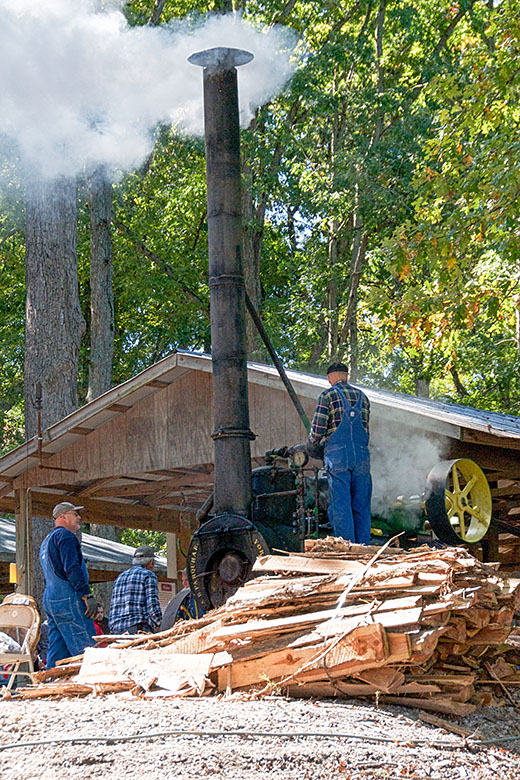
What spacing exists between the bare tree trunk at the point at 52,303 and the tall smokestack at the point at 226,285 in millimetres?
7528

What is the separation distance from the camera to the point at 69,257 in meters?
17.0

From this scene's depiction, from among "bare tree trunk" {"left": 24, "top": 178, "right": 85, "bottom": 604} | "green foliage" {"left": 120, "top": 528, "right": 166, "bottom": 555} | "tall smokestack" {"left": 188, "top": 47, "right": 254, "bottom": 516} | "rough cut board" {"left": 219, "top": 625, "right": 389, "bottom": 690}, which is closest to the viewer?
"rough cut board" {"left": 219, "top": 625, "right": 389, "bottom": 690}

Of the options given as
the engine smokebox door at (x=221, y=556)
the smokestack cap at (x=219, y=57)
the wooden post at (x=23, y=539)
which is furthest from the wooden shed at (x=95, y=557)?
the smokestack cap at (x=219, y=57)

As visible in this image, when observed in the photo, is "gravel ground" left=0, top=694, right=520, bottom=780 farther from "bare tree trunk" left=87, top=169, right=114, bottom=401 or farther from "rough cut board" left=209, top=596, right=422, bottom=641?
"bare tree trunk" left=87, top=169, right=114, bottom=401

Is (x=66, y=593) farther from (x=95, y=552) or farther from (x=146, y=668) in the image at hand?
(x=95, y=552)

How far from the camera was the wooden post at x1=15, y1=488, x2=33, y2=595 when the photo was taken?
43.3ft

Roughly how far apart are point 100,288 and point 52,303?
640 cm

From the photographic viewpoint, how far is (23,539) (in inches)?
528

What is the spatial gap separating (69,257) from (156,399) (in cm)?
572

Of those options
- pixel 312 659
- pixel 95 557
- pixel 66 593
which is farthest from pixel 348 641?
pixel 95 557

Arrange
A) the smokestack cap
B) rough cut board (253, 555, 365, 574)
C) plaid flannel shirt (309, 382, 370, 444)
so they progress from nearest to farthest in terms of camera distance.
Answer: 1. rough cut board (253, 555, 365, 574)
2. plaid flannel shirt (309, 382, 370, 444)
3. the smokestack cap

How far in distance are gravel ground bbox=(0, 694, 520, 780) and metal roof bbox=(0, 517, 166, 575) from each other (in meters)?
10.6

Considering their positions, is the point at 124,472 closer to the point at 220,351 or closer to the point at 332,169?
the point at 220,351

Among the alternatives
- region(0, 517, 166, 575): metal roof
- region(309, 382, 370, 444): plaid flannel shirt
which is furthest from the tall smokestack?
region(0, 517, 166, 575): metal roof
